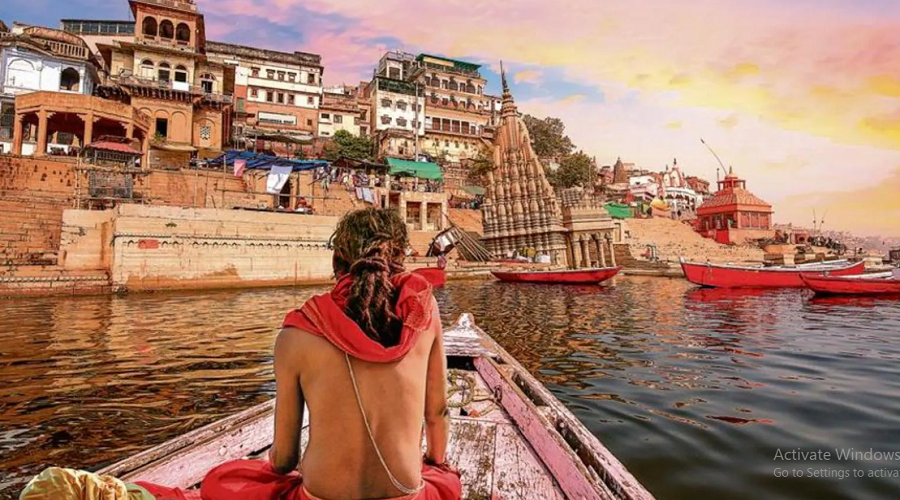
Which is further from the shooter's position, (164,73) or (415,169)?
(415,169)

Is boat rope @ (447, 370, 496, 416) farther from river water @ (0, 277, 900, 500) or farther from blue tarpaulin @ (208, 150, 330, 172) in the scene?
blue tarpaulin @ (208, 150, 330, 172)

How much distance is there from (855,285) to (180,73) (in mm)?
48090

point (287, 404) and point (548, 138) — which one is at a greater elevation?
point (548, 138)

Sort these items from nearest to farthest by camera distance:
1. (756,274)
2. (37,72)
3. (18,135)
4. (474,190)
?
(756,274), (18,135), (37,72), (474,190)

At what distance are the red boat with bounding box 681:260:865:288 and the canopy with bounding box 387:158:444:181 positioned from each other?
2877 centimetres

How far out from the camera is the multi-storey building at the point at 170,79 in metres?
35.4

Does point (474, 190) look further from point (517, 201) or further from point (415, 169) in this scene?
point (517, 201)

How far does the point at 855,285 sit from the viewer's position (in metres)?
18.2

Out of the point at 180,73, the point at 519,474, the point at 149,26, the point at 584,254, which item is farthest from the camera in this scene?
the point at 149,26

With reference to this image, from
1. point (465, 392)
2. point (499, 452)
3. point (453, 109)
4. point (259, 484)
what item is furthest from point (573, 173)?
point (259, 484)

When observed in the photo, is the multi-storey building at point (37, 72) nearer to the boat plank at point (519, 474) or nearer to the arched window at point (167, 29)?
the arched window at point (167, 29)

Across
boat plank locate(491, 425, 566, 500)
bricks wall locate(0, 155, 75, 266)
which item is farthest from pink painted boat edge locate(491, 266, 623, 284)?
bricks wall locate(0, 155, 75, 266)

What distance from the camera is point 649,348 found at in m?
9.16

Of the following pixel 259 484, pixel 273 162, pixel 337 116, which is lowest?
pixel 259 484
